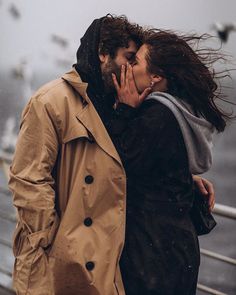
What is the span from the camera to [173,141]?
2.08 metres

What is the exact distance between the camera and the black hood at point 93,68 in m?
2.15

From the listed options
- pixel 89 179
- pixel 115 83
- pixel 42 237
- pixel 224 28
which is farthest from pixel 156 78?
pixel 224 28

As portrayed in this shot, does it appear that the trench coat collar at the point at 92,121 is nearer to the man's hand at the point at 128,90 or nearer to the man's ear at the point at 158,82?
the man's hand at the point at 128,90

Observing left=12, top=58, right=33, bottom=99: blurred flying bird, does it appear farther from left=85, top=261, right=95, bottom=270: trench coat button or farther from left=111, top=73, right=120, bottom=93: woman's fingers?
left=85, top=261, right=95, bottom=270: trench coat button

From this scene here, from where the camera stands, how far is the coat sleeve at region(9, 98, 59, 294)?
79.7 inches

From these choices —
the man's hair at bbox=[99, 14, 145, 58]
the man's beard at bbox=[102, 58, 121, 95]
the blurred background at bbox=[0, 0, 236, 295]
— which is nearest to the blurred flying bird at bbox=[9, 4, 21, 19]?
the blurred background at bbox=[0, 0, 236, 295]

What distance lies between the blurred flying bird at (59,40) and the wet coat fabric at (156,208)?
3.51 meters

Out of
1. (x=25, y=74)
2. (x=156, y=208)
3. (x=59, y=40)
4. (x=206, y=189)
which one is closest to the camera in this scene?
(x=156, y=208)

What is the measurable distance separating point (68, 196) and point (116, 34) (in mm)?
646

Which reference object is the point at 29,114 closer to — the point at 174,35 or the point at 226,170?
the point at 174,35

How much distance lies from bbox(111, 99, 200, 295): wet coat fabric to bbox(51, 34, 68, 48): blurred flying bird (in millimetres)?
3510

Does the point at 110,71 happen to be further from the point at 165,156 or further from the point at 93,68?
the point at 165,156

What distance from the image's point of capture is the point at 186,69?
84.0 inches

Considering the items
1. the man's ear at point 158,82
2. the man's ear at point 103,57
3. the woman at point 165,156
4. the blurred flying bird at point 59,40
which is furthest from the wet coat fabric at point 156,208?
the blurred flying bird at point 59,40
